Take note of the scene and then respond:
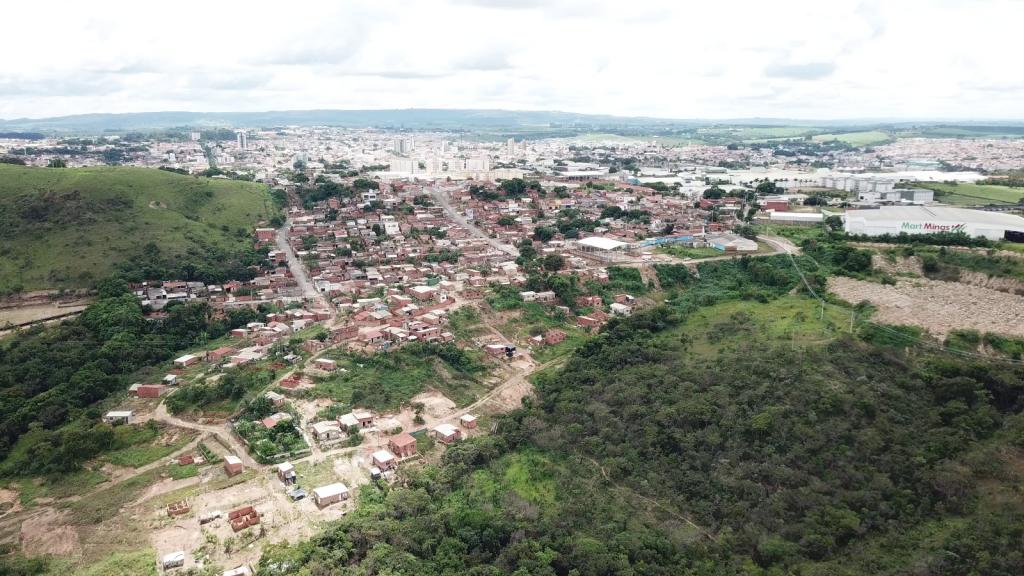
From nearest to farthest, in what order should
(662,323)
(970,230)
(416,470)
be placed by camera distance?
(416,470) < (662,323) < (970,230)

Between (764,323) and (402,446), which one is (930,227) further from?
(402,446)

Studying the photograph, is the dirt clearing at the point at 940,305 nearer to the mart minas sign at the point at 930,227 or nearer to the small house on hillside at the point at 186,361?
the mart minas sign at the point at 930,227

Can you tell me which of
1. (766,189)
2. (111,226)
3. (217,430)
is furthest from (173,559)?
(766,189)

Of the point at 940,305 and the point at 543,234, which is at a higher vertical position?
the point at 543,234

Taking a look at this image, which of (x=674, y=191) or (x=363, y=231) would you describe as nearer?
(x=363, y=231)

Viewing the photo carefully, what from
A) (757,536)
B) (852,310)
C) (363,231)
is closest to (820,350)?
(852,310)

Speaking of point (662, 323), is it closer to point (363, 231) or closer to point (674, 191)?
point (363, 231)

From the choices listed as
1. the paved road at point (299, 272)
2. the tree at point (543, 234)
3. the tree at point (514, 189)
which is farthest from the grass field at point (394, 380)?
the tree at point (514, 189)
